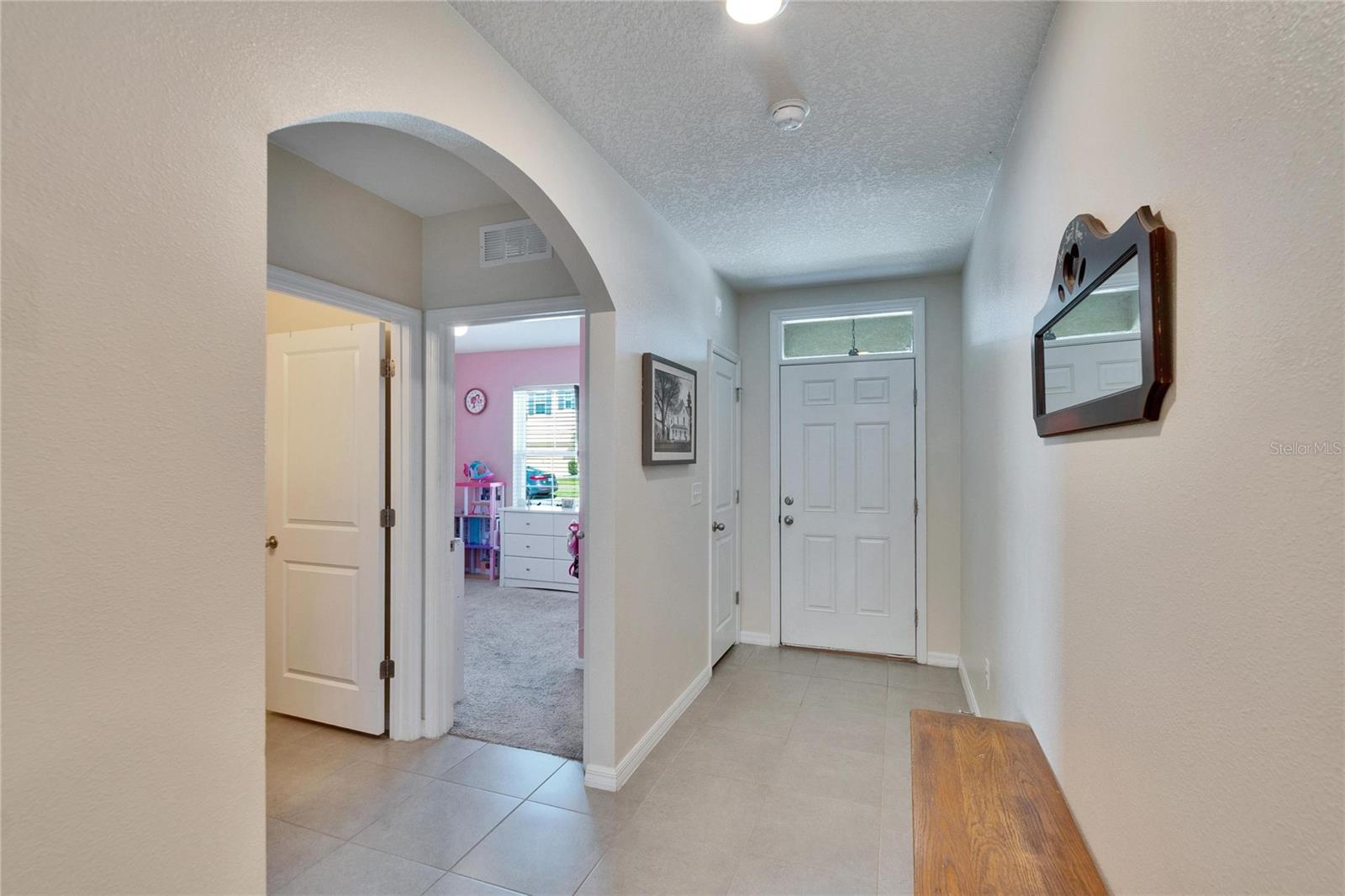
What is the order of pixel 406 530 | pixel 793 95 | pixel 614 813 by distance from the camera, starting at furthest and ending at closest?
pixel 406 530 < pixel 614 813 < pixel 793 95

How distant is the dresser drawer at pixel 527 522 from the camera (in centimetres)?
636

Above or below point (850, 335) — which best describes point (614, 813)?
below

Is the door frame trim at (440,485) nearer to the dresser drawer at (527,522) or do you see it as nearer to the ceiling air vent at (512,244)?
the ceiling air vent at (512,244)

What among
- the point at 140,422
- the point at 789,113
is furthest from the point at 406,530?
Result: the point at 789,113

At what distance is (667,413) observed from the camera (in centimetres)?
288

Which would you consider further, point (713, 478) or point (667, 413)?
point (713, 478)

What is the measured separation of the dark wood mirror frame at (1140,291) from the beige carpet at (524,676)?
247cm

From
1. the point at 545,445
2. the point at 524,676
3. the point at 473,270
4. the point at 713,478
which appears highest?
the point at 473,270

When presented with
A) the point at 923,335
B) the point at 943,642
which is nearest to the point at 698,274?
the point at 923,335

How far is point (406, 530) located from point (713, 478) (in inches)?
67.1

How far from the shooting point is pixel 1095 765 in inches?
46.0

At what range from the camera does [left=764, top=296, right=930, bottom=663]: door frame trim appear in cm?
399

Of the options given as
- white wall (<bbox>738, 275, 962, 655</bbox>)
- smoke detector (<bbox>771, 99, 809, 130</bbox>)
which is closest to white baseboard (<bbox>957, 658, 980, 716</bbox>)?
white wall (<bbox>738, 275, 962, 655</bbox>)

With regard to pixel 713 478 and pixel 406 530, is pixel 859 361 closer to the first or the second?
pixel 713 478
